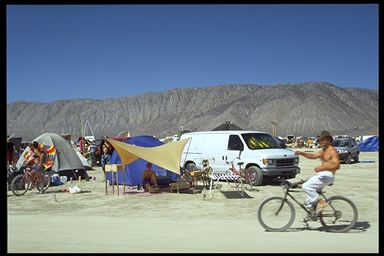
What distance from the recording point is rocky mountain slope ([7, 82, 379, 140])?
113625mm

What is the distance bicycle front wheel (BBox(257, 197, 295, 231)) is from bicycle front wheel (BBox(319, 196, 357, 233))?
54 centimetres

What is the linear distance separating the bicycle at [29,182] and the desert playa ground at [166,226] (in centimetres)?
32

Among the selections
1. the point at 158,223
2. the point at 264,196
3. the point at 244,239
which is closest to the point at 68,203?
the point at 158,223

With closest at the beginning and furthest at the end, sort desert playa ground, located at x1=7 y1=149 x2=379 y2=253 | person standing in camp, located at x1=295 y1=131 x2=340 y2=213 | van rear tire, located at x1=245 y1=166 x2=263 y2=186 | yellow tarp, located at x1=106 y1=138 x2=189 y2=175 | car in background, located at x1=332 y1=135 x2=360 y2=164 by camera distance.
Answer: desert playa ground, located at x1=7 y1=149 x2=379 y2=253, person standing in camp, located at x1=295 y1=131 x2=340 y2=213, yellow tarp, located at x1=106 y1=138 x2=189 y2=175, van rear tire, located at x1=245 y1=166 x2=263 y2=186, car in background, located at x1=332 y1=135 x2=360 y2=164

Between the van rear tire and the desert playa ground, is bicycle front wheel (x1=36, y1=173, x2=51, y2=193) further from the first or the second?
the van rear tire

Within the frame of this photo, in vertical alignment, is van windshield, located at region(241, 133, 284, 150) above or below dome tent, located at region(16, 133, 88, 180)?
above

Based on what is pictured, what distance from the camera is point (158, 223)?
923 cm

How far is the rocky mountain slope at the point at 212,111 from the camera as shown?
113625mm


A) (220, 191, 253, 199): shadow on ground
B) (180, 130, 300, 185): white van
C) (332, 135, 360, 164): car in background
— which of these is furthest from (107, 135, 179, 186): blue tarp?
(332, 135, 360, 164): car in background

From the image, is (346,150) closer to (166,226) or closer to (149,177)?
(149,177)

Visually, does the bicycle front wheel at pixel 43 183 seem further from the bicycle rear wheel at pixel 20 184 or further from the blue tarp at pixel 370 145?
the blue tarp at pixel 370 145

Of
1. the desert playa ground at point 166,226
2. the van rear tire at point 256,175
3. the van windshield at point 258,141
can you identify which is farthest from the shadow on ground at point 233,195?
the van windshield at point 258,141
